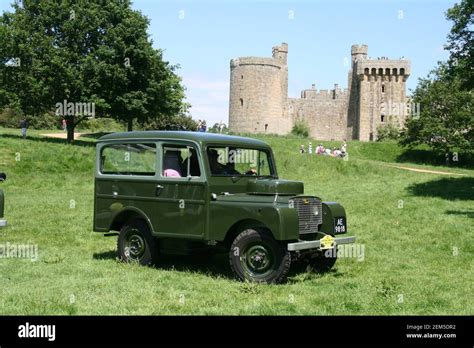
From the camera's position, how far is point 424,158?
5294 centimetres

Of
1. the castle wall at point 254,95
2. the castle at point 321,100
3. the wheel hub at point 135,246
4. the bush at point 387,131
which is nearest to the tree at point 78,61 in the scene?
the wheel hub at point 135,246

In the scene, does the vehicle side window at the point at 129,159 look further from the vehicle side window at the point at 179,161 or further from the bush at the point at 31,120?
the bush at the point at 31,120

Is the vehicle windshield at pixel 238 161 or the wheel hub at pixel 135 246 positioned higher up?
the vehicle windshield at pixel 238 161

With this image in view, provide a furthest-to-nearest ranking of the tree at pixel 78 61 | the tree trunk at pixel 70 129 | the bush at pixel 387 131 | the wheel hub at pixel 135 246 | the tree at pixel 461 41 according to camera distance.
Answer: the bush at pixel 387 131, the tree trunk at pixel 70 129, the tree at pixel 78 61, the tree at pixel 461 41, the wheel hub at pixel 135 246

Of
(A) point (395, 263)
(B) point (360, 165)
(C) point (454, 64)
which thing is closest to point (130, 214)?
(A) point (395, 263)

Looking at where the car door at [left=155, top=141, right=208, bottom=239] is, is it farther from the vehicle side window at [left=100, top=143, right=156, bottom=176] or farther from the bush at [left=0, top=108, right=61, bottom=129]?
the bush at [left=0, top=108, right=61, bottom=129]

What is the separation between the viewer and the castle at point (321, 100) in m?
77.0

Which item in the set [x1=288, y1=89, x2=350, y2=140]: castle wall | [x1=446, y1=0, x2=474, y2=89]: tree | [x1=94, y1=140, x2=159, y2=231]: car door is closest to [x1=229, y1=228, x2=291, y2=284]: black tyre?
[x1=94, y1=140, x2=159, y2=231]: car door

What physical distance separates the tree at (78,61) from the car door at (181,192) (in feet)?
91.0

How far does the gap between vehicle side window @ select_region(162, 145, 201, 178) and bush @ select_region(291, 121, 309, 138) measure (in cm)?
7277

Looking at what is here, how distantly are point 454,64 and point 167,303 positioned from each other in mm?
23054

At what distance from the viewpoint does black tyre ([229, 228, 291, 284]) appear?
8.67 m

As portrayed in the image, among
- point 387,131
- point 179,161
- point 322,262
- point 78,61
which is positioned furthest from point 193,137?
point 387,131

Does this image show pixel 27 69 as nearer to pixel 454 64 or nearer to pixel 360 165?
pixel 360 165
